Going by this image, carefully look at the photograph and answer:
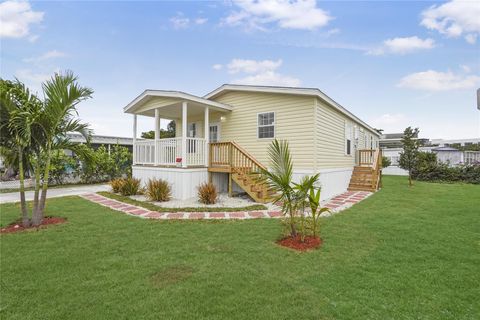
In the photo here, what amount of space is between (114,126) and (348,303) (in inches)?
1140

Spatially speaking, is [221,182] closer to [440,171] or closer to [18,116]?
[18,116]

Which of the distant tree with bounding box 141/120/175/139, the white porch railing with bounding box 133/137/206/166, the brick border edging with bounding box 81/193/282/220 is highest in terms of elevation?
the distant tree with bounding box 141/120/175/139

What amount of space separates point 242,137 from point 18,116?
286 inches

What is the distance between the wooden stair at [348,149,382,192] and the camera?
11.7m

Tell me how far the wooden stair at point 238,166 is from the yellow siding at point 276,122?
1.37 m

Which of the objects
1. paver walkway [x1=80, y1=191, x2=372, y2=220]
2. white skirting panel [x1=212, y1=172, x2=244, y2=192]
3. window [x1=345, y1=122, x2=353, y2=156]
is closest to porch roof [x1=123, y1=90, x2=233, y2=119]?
white skirting panel [x1=212, y1=172, x2=244, y2=192]

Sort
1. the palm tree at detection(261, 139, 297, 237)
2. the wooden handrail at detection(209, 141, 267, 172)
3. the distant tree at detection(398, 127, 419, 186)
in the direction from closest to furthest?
the palm tree at detection(261, 139, 297, 237), the wooden handrail at detection(209, 141, 267, 172), the distant tree at detection(398, 127, 419, 186)

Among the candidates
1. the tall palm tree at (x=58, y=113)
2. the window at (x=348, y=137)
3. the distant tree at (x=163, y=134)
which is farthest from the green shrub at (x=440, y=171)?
the distant tree at (x=163, y=134)

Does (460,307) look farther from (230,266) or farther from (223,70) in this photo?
(223,70)

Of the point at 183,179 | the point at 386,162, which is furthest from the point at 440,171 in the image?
the point at 183,179

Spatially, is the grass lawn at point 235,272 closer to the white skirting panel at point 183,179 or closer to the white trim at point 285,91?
the white skirting panel at point 183,179

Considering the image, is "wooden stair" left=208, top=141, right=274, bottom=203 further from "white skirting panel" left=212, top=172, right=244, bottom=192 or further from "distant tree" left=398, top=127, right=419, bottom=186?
"distant tree" left=398, top=127, right=419, bottom=186

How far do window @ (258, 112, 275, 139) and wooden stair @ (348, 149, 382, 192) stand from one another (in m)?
5.18

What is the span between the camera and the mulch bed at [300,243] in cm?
431
